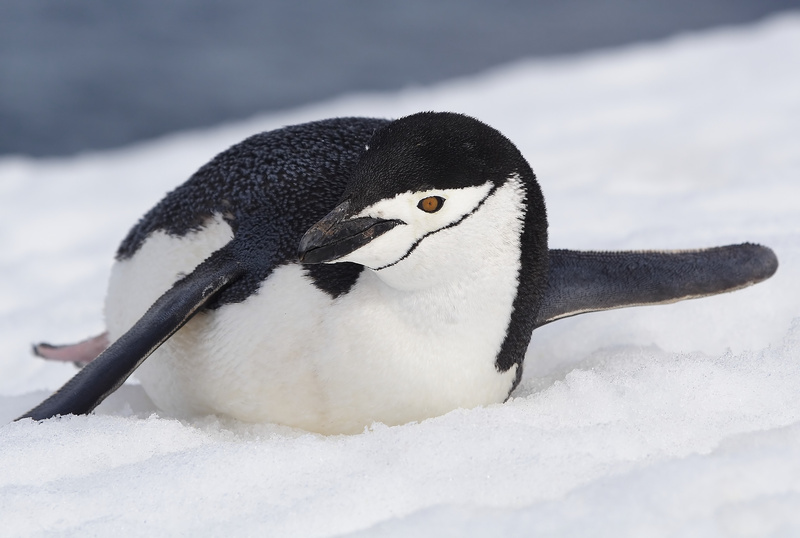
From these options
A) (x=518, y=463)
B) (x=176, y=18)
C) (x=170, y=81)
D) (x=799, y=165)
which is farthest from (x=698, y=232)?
(x=176, y=18)

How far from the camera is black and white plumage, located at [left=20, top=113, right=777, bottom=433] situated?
1.82 m

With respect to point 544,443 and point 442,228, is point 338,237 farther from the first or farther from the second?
point 544,443

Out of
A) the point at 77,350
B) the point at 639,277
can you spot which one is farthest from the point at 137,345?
the point at 639,277

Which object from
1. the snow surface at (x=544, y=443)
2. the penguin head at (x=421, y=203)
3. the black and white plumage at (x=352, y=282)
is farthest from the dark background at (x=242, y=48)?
the penguin head at (x=421, y=203)

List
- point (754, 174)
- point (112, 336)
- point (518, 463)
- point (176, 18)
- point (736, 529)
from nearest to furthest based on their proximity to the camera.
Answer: point (736, 529) < point (518, 463) < point (112, 336) < point (754, 174) < point (176, 18)

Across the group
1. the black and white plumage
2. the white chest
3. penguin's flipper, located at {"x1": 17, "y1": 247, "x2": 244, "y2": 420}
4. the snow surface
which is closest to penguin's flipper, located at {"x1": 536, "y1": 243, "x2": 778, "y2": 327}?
the black and white plumage

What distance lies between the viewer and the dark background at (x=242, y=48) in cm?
938

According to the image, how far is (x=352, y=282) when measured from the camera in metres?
1.95

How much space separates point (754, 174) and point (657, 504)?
2873 millimetres

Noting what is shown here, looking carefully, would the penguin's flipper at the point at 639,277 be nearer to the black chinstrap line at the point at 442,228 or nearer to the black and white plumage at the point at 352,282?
the black and white plumage at the point at 352,282

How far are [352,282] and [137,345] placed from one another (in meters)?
0.48

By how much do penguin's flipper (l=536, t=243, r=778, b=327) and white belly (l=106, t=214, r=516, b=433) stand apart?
0.99ft

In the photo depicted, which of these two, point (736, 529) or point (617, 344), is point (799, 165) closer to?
point (617, 344)

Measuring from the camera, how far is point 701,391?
1.97 meters
